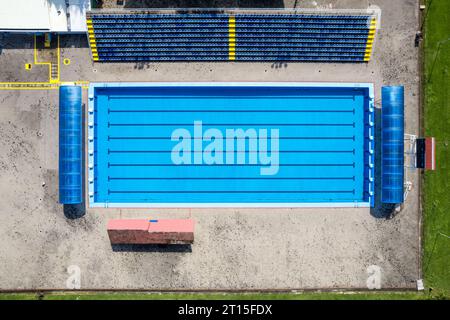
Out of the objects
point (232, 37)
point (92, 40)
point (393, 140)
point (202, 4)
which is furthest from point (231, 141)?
point (92, 40)

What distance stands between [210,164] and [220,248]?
12.5ft

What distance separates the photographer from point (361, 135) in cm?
1636

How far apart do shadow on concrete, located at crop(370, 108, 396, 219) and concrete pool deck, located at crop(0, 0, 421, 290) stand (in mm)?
250

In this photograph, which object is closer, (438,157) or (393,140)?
(393,140)

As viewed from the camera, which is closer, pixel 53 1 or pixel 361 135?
pixel 53 1

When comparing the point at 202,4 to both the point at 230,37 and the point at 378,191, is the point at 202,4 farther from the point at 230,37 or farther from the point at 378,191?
the point at 378,191

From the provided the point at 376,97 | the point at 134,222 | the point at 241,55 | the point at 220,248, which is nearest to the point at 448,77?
the point at 376,97

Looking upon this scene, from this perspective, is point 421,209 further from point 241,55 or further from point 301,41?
point 241,55

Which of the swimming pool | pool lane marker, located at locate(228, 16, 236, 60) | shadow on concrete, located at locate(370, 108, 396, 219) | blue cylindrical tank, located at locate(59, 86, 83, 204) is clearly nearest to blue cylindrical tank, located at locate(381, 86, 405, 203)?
shadow on concrete, located at locate(370, 108, 396, 219)

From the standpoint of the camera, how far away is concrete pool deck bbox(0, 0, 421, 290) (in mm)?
16094

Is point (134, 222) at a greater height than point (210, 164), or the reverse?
point (210, 164)

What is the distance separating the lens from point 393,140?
50.2ft

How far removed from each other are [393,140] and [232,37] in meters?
8.28

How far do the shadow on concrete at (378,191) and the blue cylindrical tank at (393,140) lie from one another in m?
0.71
